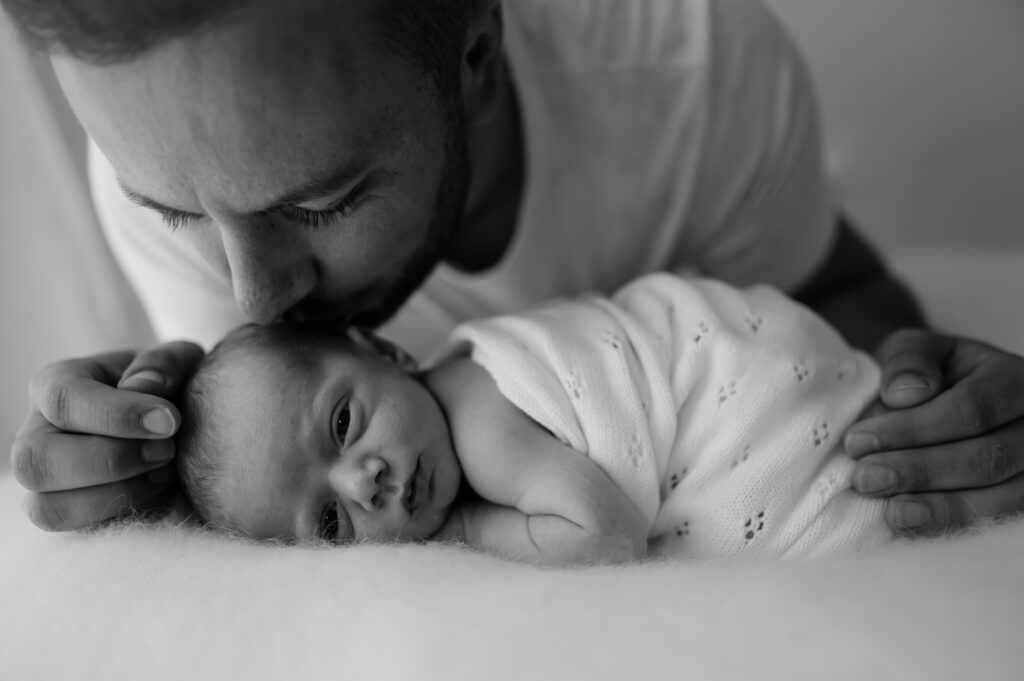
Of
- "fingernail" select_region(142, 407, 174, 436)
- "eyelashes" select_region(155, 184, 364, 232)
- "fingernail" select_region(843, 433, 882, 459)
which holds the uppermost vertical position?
"eyelashes" select_region(155, 184, 364, 232)

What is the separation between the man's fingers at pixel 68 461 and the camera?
1.06m

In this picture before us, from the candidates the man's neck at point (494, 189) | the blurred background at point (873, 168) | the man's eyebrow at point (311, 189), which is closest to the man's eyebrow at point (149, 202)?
the man's eyebrow at point (311, 189)

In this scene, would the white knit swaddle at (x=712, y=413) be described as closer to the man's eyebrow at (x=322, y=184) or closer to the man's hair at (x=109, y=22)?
the man's eyebrow at (x=322, y=184)

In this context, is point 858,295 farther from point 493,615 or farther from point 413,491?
point 493,615

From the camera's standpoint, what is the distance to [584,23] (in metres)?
1.57

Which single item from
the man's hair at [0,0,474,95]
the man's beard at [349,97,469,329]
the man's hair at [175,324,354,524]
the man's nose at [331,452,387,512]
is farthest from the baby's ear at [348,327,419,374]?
the man's hair at [0,0,474,95]

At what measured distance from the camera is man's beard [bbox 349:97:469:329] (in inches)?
49.8

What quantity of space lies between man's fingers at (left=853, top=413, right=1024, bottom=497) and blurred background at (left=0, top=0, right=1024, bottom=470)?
2.37ft

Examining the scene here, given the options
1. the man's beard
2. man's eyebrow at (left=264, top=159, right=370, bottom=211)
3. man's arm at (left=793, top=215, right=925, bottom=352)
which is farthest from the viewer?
man's arm at (left=793, top=215, right=925, bottom=352)

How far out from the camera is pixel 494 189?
5.20 feet

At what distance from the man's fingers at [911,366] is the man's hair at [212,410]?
696 mm

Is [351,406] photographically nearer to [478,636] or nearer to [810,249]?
[478,636]

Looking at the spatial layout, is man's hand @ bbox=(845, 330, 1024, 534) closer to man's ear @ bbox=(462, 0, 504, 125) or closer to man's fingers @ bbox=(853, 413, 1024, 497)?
man's fingers @ bbox=(853, 413, 1024, 497)

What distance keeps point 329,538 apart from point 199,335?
0.62 m
